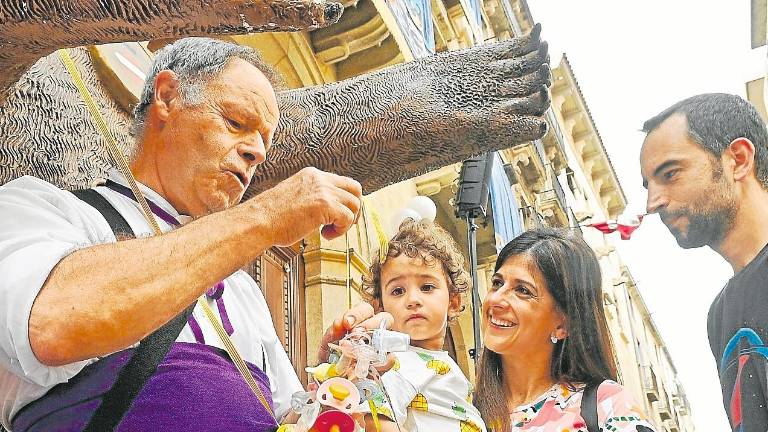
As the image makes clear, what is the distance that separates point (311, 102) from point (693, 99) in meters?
1.06

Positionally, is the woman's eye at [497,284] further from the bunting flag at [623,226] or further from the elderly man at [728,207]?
the elderly man at [728,207]

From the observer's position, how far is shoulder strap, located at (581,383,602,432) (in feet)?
6.32

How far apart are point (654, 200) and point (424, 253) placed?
96 cm

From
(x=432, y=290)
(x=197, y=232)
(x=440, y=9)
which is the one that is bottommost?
(x=432, y=290)

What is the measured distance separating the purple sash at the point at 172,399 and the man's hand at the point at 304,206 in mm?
305

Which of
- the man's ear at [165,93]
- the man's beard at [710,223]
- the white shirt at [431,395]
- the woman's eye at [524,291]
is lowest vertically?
the white shirt at [431,395]

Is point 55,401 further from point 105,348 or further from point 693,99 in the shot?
point 693,99

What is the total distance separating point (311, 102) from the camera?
2.33 m

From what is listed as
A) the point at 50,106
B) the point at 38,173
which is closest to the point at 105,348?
the point at 38,173

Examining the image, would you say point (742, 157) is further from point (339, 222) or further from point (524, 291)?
point (339, 222)

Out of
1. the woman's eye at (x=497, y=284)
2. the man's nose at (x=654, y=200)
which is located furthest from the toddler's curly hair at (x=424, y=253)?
the man's nose at (x=654, y=200)

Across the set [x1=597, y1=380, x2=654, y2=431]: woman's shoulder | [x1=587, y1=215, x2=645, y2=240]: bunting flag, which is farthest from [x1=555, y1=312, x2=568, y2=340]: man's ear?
[x1=587, y1=215, x2=645, y2=240]: bunting flag

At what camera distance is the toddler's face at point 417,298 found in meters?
2.45

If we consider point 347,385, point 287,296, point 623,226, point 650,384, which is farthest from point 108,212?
point 650,384
